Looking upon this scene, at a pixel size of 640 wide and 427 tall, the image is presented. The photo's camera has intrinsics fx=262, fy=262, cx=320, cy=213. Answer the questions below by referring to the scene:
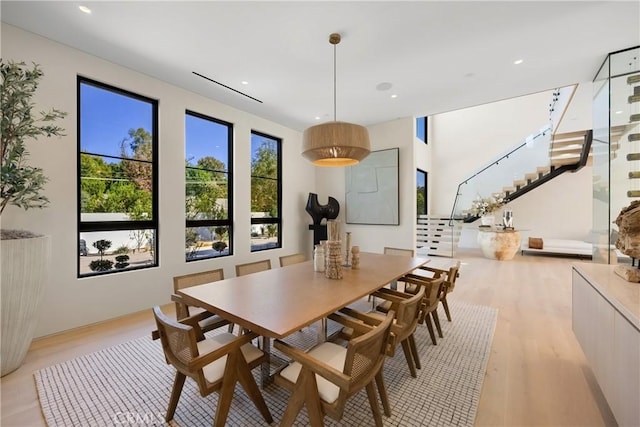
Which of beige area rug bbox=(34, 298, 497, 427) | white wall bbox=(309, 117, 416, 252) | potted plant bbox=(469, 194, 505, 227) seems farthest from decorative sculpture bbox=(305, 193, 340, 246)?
potted plant bbox=(469, 194, 505, 227)

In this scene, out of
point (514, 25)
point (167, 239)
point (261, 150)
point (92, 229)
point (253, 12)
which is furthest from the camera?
point (261, 150)

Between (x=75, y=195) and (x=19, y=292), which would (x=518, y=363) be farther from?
(x=75, y=195)

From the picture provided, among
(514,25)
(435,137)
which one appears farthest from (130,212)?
(435,137)

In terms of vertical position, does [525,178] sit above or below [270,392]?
above

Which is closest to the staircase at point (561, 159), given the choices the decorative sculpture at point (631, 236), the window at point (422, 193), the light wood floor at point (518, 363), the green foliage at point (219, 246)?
the window at point (422, 193)

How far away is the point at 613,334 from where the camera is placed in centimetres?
150

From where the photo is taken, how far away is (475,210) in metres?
8.00

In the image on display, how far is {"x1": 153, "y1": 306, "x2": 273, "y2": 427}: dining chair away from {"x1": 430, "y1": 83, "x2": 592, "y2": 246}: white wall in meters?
8.52

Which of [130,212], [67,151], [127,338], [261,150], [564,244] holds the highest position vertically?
[261,150]

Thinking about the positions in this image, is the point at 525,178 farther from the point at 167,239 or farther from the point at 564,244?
the point at 167,239

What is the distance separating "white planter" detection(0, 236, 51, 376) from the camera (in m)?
2.13

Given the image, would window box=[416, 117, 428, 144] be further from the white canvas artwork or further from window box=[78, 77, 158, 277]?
window box=[78, 77, 158, 277]

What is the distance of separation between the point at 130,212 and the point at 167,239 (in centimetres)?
59

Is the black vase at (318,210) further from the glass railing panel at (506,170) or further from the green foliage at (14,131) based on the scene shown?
the glass railing panel at (506,170)
